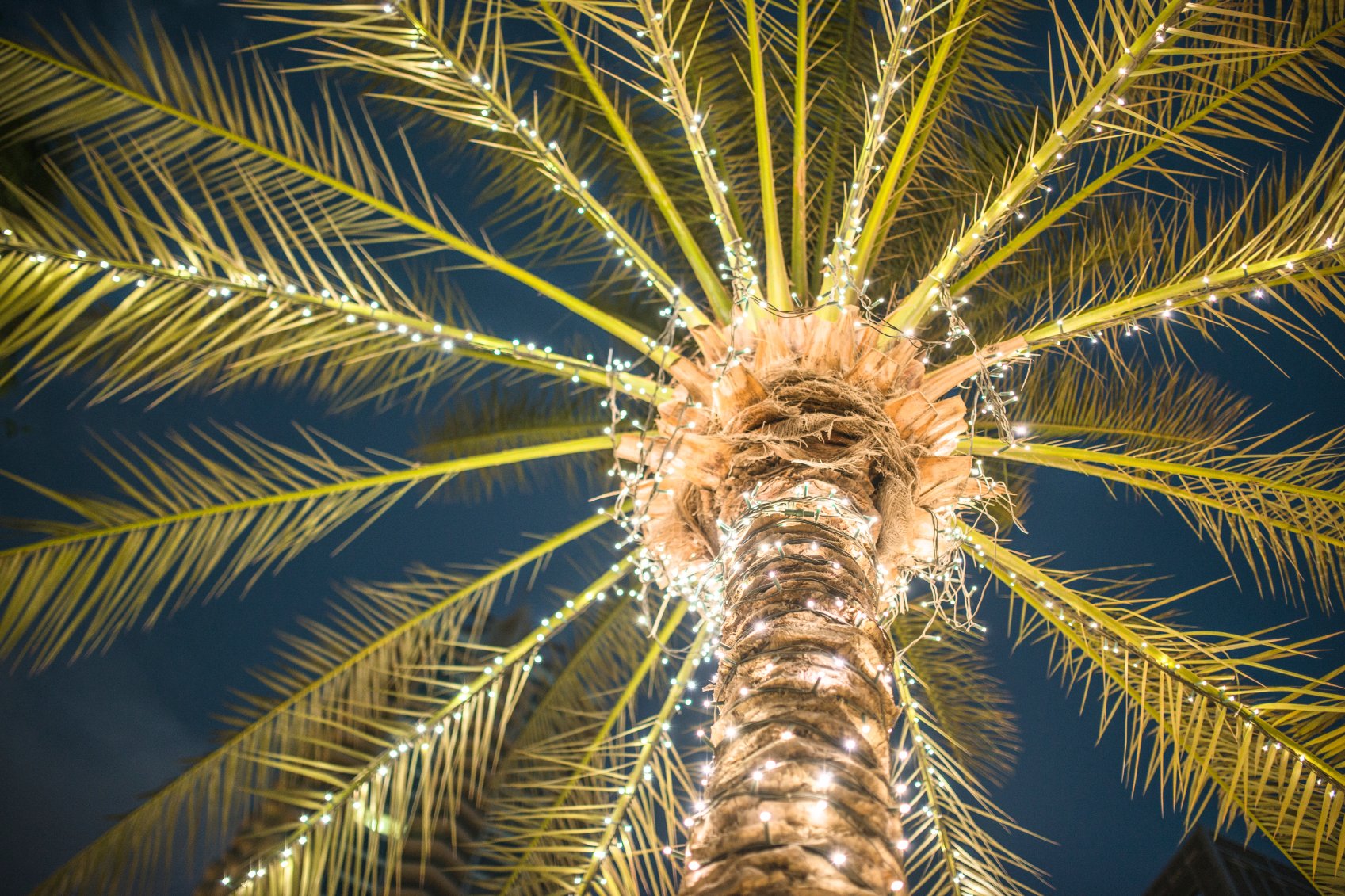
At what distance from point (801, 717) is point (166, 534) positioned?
2.90 meters

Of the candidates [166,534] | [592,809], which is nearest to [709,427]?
[592,809]

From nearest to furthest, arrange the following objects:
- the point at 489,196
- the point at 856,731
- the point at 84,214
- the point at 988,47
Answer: the point at 856,731, the point at 84,214, the point at 988,47, the point at 489,196

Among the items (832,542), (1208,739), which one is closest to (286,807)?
(832,542)

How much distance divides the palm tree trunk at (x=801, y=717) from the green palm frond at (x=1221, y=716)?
160 centimetres

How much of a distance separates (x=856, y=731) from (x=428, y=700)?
2599 mm

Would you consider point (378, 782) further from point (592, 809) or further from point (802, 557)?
point (802, 557)

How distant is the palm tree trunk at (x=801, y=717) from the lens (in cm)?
169

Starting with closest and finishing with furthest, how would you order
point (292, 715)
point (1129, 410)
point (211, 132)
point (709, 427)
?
point (709, 427), point (211, 132), point (292, 715), point (1129, 410)

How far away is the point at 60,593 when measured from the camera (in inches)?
125

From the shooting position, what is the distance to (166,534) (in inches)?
137

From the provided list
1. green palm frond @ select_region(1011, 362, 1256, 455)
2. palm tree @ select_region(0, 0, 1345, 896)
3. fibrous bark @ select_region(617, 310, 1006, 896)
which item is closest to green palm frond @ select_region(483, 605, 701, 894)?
palm tree @ select_region(0, 0, 1345, 896)

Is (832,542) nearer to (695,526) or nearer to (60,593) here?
(695,526)

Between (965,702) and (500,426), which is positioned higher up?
(500,426)

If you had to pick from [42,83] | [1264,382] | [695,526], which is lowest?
[695,526]
